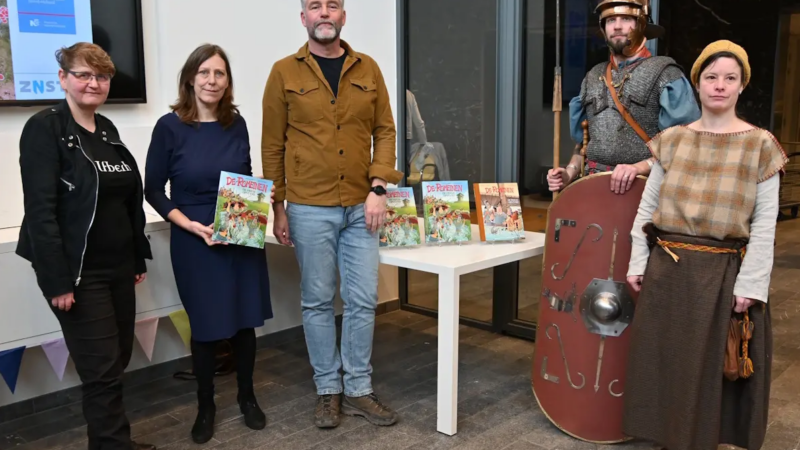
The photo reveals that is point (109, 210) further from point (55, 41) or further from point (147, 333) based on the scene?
point (55, 41)

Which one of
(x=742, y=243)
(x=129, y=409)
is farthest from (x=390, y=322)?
(x=742, y=243)

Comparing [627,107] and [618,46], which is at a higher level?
[618,46]

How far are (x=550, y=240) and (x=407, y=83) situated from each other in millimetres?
1815

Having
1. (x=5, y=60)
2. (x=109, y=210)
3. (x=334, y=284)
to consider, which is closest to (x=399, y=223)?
(x=334, y=284)

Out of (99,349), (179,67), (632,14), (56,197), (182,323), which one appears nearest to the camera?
(56,197)

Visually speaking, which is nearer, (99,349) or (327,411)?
(99,349)

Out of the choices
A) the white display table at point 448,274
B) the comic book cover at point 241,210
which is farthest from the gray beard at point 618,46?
the comic book cover at point 241,210

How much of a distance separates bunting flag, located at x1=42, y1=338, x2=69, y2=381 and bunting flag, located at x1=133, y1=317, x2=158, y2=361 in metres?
0.29

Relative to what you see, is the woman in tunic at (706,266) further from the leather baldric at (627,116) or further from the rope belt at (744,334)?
the leather baldric at (627,116)

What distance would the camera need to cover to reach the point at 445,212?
2916 mm

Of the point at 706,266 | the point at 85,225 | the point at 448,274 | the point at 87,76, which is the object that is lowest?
the point at 448,274

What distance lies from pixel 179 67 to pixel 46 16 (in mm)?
578

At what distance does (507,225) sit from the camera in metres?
2.93

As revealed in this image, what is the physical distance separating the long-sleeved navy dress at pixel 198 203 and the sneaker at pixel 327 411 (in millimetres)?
463
